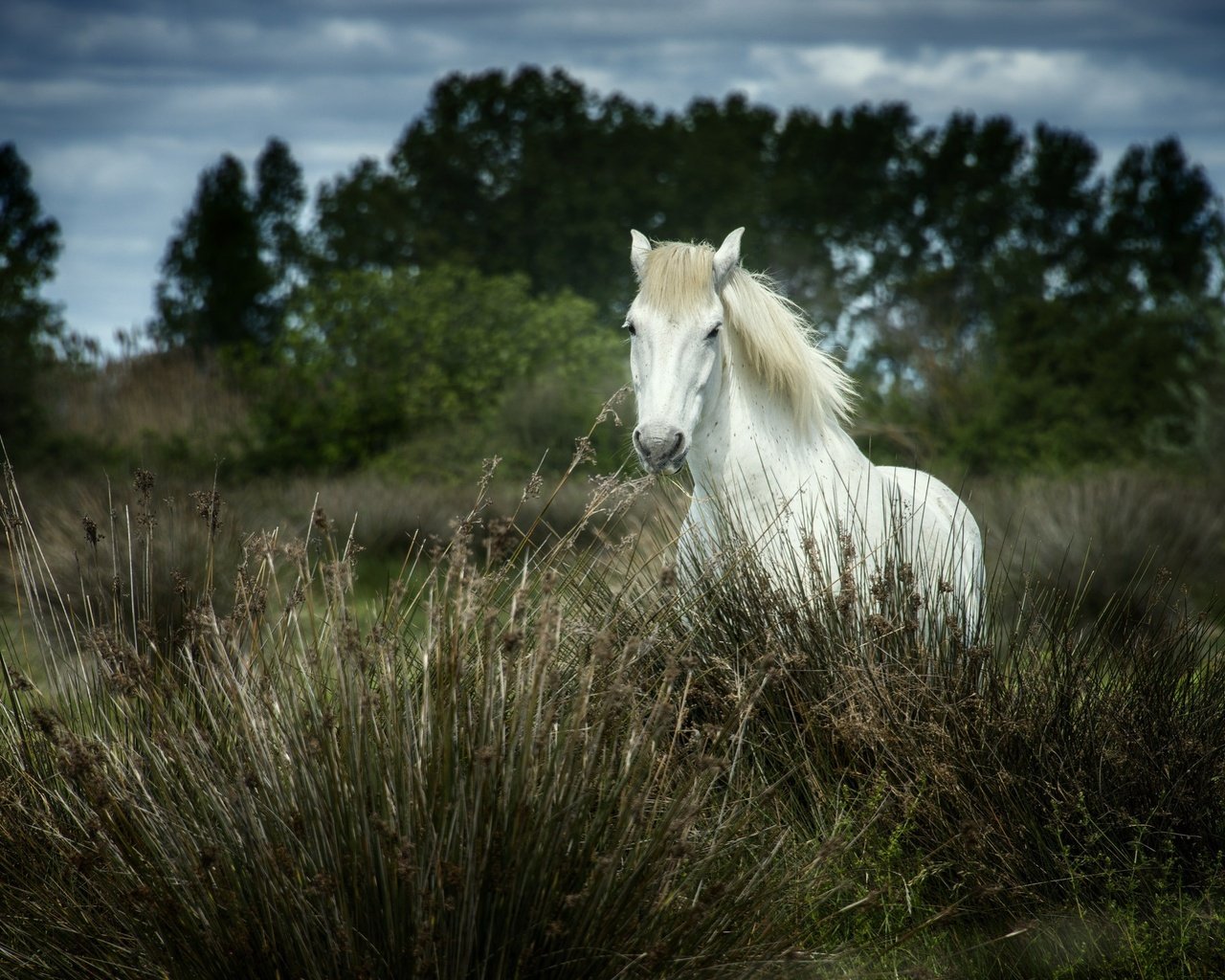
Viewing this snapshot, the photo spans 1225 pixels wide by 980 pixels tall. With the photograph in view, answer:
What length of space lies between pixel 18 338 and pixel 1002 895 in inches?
603

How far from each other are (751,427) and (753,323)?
34cm

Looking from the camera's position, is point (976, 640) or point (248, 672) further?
point (976, 640)

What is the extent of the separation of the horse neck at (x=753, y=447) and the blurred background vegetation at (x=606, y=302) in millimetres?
819

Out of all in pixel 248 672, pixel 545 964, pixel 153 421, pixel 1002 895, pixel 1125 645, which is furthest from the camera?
pixel 153 421

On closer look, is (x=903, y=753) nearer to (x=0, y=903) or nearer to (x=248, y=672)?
(x=248, y=672)

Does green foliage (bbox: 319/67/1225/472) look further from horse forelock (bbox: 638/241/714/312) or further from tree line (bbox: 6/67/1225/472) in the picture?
horse forelock (bbox: 638/241/714/312)

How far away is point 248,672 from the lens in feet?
8.79

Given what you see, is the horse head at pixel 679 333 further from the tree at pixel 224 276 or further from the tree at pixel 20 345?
the tree at pixel 224 276

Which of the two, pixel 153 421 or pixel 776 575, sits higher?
pixel 776 575

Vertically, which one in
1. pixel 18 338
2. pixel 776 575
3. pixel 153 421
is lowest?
pixel 153 421

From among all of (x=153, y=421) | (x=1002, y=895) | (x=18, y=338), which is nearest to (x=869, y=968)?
(x=1002, y=895)

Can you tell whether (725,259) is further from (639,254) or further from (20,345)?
(20,345)

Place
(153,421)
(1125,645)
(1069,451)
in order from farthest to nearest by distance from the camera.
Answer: (153,421) → (1069,451) → (1125,645)

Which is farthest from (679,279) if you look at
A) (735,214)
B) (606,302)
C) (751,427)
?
(735,214)
